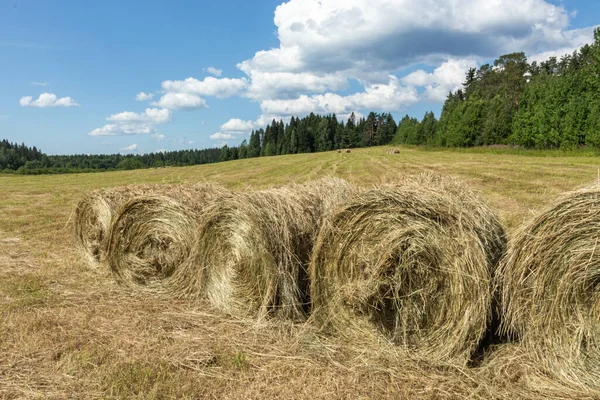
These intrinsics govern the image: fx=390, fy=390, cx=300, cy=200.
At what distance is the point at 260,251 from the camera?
454 centimetres

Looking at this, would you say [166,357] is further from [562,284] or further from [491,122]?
Answer: [491,122]

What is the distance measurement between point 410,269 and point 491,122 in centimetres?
5182

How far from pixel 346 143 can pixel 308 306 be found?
94204mm

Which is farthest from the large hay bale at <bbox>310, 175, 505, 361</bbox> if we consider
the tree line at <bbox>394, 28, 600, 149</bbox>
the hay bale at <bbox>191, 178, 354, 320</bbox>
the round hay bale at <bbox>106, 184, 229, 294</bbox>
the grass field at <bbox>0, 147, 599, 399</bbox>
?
the tree line at <bbox>394, 28, 600, 149</bbox>

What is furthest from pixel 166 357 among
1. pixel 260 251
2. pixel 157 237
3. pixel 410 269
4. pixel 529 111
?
pixel 529 111

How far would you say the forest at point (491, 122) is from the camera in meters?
35.6

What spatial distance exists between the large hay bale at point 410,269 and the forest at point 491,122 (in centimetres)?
3588

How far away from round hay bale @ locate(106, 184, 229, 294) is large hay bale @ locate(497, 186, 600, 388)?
369 centimetres

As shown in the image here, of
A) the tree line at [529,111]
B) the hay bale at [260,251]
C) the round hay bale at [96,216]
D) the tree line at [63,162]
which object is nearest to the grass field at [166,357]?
the hay bale at [260,251]

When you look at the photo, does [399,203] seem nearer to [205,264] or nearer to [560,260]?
[560,260]

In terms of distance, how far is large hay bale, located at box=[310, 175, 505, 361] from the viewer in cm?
349

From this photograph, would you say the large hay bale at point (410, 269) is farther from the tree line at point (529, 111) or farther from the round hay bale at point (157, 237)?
the tree line at point (529, 111)

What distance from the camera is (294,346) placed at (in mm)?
3932

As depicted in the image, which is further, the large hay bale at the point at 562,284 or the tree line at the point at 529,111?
the tree line at the point at 529,111
